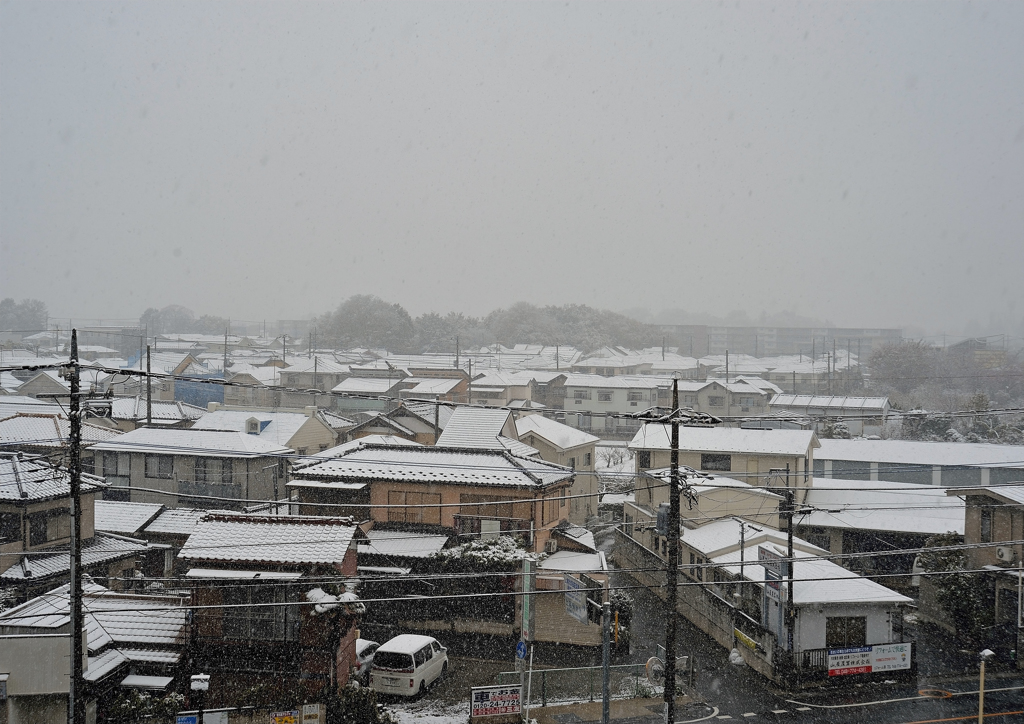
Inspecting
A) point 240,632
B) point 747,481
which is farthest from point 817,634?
point 240,632

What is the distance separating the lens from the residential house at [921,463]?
19.7m

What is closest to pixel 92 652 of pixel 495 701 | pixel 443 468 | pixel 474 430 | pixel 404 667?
pixel 404 667

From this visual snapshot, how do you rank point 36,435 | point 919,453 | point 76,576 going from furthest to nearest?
1. point 919,453
2. point 36,435
3. point 76,576

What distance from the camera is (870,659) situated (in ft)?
38.9

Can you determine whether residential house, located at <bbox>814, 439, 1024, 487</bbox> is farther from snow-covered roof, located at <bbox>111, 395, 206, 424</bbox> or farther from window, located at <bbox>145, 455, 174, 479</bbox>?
snow-covered roof, located at <bbox>111, 395, 206, 424</bbox>

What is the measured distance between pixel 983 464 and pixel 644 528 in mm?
9850

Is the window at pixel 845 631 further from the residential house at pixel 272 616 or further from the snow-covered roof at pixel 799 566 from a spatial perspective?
the residential house at pixel 272 616

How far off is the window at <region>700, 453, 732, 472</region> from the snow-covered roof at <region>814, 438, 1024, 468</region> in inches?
184

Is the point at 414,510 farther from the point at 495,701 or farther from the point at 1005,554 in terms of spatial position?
the point at 1005,554

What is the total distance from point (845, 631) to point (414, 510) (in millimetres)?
8573

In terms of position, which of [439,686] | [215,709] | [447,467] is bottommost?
[439,686]

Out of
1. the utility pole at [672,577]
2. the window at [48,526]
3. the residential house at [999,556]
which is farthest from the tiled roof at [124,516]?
the residential house at [999,556]

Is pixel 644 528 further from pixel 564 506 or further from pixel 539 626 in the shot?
pixel 539 626

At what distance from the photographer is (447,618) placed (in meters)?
13.8
